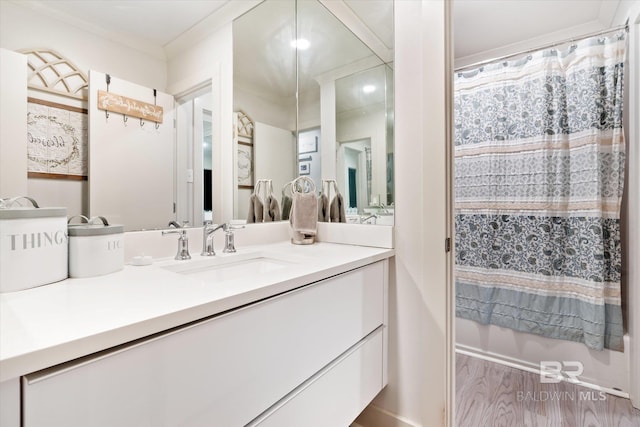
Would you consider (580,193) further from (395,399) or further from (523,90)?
(395,399)

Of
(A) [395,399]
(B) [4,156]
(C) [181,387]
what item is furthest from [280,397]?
(B) [4,156]

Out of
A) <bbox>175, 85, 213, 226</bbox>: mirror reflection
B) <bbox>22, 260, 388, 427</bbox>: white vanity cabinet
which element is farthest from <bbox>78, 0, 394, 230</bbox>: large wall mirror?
<bbox>22, 260, 388, 427</bbox>: white vanity cabinet

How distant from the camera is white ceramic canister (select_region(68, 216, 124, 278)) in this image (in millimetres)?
810

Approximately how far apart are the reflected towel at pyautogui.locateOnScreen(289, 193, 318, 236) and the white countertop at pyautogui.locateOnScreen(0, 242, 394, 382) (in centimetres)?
56

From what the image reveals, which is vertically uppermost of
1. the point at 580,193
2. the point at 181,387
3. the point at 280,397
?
the point at 580,193

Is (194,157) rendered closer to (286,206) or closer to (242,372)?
(286,206)

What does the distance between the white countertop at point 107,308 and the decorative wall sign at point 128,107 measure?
523mm

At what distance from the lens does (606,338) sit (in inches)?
70.2

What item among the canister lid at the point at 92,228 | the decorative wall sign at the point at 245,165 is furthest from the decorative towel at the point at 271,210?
the canister lid at the point at 92,228

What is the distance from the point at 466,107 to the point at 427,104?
128 cm

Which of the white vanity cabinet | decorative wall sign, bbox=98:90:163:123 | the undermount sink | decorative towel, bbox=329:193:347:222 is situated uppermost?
decorative wall sign, bbox=98:90:163:123

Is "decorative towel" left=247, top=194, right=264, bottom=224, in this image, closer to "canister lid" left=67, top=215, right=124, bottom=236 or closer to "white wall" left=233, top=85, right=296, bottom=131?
"white wall" left=233, top=85, right=296, bottom=131

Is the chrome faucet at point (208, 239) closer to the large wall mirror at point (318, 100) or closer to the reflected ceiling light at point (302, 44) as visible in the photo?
the large wall mirror at point (318, 100)

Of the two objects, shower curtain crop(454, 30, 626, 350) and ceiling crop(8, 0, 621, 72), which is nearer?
ceiling crop(8, 0, 621, 72)
